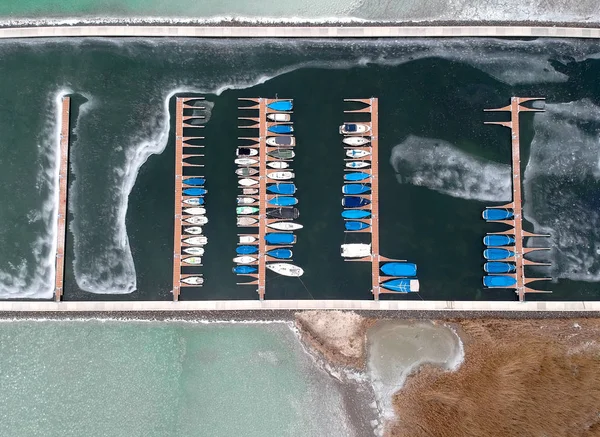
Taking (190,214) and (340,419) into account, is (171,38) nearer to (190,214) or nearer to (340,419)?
(190,214)

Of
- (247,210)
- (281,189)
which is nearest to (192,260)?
(247,210)

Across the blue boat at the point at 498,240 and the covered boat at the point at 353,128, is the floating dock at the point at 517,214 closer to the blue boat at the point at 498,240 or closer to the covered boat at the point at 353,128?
the blue boat at the point at 498,240

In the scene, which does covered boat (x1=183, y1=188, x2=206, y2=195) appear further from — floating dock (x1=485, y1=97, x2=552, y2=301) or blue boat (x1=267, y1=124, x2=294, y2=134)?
floating dock (x1=485, y1=97, x2=552, y2=301)

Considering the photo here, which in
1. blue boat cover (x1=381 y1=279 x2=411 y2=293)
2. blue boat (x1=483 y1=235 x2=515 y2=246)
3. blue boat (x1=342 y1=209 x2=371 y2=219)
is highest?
blue boat (x1=342 y1=209 x2=371 y2=219)

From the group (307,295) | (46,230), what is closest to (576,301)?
(307,295)

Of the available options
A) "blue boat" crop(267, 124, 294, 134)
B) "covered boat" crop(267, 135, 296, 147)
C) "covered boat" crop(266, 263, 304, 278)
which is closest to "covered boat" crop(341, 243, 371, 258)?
"covered boat" crop(266, 263, 304, 278)

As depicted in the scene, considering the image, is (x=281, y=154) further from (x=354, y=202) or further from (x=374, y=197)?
(x=374, y=197)
